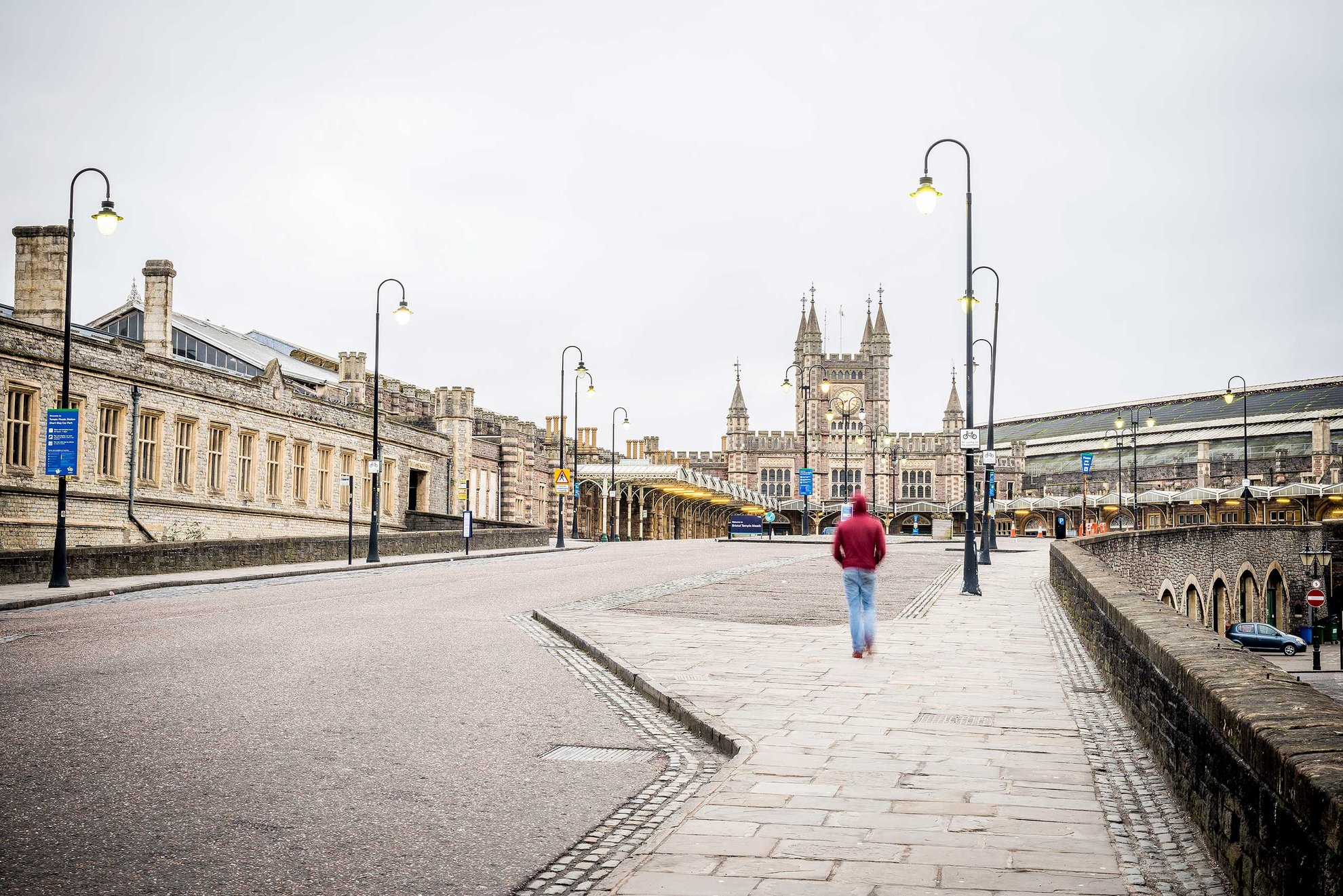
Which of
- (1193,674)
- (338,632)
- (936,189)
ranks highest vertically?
(936,189)

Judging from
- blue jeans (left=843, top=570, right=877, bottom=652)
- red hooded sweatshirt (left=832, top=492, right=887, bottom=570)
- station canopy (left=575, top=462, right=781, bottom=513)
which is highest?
station canopy (left=575, top=462, right=781, bottom=513)

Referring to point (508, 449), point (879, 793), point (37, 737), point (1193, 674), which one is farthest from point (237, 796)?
point (508, 449)

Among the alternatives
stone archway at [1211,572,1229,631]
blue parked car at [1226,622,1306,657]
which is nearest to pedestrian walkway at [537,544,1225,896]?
blue parked car at [1226,622,1306,657]

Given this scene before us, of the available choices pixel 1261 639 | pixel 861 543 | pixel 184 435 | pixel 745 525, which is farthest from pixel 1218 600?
pixel 861 543

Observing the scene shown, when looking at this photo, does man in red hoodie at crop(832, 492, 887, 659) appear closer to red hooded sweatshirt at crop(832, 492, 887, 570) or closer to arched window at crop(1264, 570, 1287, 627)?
red hooded sweatshirt at crop(832, 492, 887, 570)

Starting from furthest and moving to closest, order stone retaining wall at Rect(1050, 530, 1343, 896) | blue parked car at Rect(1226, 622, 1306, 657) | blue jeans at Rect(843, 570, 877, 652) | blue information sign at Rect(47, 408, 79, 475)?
blue parked car at Rect(1226, 622, 1306, 657)
blue information sign at Rect(47, 408, 79, 475)
blue jeans at Rect(843, 570, 877, 652)
stone retaining wall at Rect(1050, 530, 1343, 896)

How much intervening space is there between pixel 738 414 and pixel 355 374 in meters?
76.2

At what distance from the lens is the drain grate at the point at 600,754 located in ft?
23.5

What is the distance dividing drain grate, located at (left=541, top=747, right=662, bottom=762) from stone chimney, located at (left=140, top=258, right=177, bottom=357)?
31.5m

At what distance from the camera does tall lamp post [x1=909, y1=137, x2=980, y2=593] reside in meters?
19.4

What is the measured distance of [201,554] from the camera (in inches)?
968

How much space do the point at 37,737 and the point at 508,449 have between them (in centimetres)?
5339

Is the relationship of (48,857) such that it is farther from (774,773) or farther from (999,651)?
(999,651)

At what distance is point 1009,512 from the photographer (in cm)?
11500
